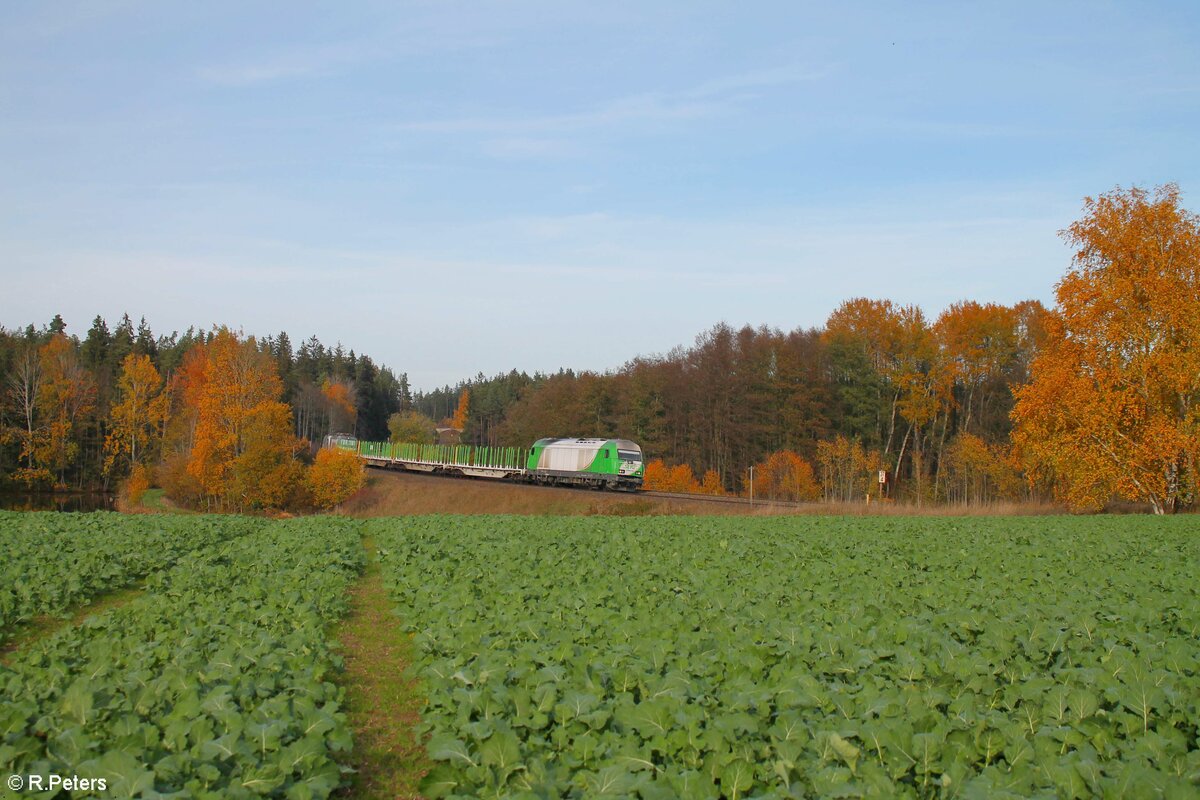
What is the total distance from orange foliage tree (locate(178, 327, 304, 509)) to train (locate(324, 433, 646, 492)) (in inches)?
314

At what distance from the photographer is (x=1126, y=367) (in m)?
→ 33.7

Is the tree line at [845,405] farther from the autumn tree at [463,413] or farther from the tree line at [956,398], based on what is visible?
the autumn tree at [463,413]

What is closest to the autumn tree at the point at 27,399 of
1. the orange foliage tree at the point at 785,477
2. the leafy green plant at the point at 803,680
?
the orange foliage tree at the point at 785,477

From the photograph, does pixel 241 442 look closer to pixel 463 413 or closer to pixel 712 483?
pixel 712 483

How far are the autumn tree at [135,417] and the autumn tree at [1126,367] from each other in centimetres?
6614

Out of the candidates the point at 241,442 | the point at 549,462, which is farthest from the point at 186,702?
the point at 549,462

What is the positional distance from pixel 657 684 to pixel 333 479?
149ft

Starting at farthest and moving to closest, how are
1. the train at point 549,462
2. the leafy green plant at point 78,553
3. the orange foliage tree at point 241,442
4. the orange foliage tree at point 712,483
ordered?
the orange foliage tree at point 712,483 < the train at point 549,462 < the orange foliage tree at point 241,442 < the leafy green plant at point 78,553

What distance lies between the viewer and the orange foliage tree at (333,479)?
1905 inches

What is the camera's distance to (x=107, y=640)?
872 cm

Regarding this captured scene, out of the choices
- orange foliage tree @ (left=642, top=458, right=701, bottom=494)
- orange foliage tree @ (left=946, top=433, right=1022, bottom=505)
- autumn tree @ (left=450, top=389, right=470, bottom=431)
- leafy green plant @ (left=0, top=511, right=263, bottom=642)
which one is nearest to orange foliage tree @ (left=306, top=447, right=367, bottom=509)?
leafy green plant @ (left=0, top=511, right=263, bottom=642)

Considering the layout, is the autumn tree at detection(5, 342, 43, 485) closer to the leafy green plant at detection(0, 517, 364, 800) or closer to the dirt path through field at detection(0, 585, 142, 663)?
the dirt path through field at detection(0, 585, 142, 663)

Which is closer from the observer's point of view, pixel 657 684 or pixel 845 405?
pixel 657 684

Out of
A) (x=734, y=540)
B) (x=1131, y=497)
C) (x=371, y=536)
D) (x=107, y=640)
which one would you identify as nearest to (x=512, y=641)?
(x=107, y=640)
